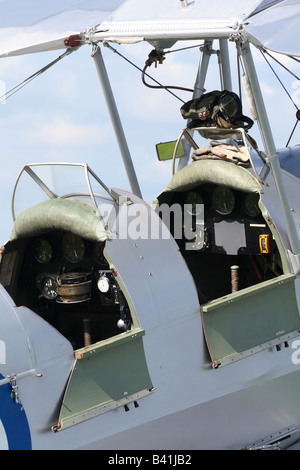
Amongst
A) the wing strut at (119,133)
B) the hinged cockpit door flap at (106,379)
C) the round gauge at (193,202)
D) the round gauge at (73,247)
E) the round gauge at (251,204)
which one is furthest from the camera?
the wing strut at (119,133)

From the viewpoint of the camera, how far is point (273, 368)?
31.2 feet

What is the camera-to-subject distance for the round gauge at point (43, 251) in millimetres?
9664

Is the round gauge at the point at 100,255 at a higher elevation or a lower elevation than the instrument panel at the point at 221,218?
lower

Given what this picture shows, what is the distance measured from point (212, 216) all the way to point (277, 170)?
1.46 meters

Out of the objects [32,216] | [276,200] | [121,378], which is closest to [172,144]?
[276,200]

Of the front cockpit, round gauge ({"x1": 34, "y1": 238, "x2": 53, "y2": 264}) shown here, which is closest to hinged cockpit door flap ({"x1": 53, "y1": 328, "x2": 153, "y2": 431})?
the front cockpit

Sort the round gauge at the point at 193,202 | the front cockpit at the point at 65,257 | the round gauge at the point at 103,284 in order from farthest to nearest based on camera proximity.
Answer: the round gauge at the point at 193,202, the round gauge at the point at 103,284, the front cockpit at the point at 65,257

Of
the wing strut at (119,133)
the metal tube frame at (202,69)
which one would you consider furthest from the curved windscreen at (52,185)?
the metal tube frame at (202,69)

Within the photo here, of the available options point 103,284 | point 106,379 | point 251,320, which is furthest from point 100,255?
point 251,320

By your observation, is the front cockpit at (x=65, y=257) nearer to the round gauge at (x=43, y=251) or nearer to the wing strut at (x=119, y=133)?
the round gauge at (x=43, y=251)

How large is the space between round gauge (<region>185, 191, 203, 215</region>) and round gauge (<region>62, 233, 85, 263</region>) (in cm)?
150

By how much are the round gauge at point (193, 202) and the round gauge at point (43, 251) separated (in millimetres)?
1676

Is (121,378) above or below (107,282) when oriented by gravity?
below
